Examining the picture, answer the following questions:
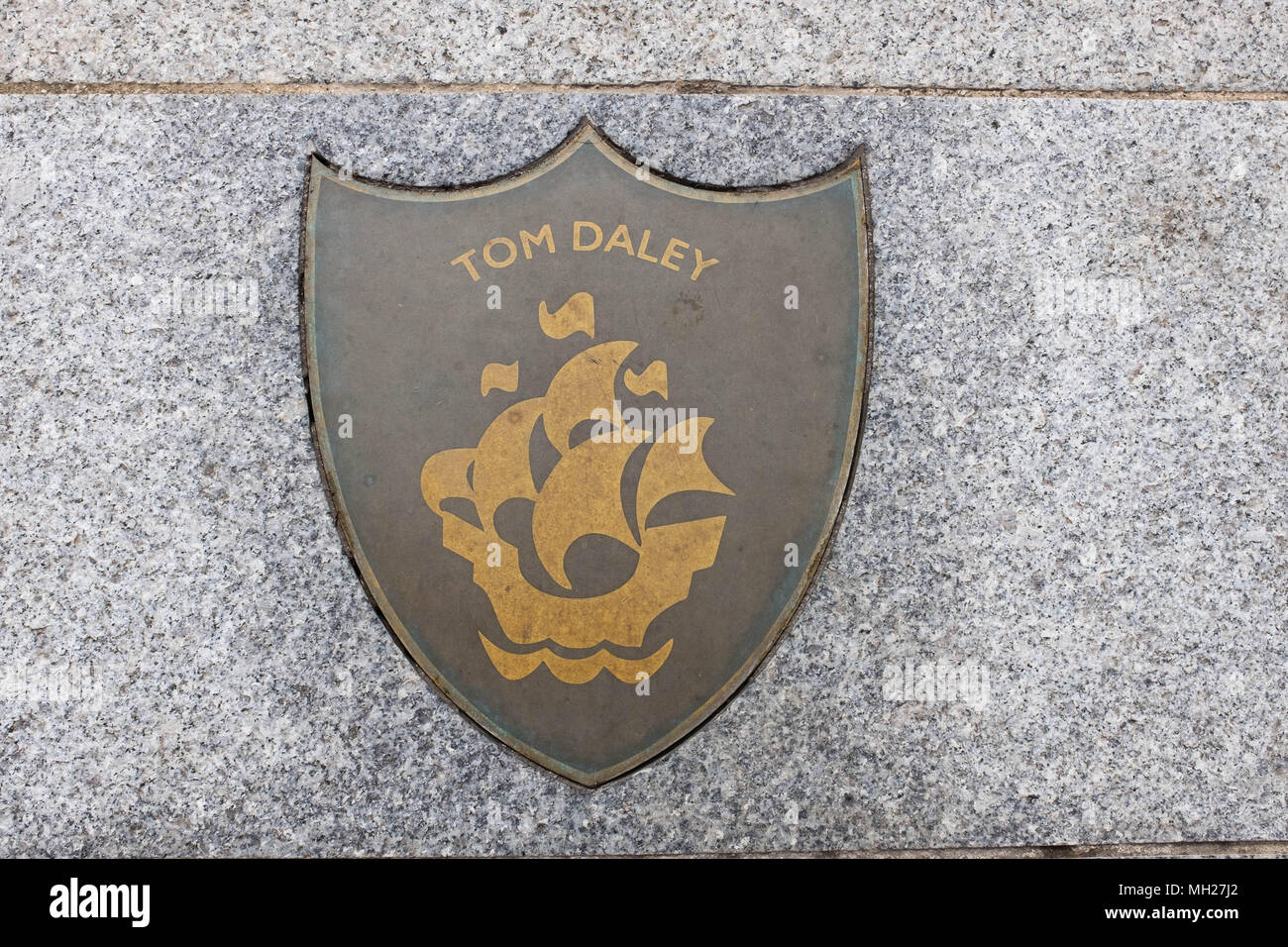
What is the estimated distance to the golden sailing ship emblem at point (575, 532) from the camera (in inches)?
54.2

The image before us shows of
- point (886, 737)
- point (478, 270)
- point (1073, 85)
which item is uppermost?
point (1073, 85)

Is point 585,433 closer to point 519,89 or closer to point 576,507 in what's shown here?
point 576,507

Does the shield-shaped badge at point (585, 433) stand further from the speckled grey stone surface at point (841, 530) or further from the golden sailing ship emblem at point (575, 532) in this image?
the speckled grey stone surface at point (841, 530)

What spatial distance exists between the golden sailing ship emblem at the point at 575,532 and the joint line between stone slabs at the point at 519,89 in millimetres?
674

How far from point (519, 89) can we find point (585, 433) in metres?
0.70

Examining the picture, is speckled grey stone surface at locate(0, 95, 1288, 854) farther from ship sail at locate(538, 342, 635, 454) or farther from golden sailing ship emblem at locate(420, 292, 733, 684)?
ship sail at locate(538, 342, 635, 454)

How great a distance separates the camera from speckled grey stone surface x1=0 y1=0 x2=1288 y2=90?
151cm

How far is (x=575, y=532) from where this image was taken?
54.3 inches

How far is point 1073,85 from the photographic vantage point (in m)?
1.53

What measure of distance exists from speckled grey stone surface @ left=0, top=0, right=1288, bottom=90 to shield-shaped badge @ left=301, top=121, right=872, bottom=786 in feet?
1.01

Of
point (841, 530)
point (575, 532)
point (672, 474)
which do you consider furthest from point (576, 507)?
point (841, 530)

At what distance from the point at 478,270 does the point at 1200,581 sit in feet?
4.91

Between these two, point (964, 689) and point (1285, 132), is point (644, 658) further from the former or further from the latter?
point (1285, 132)
